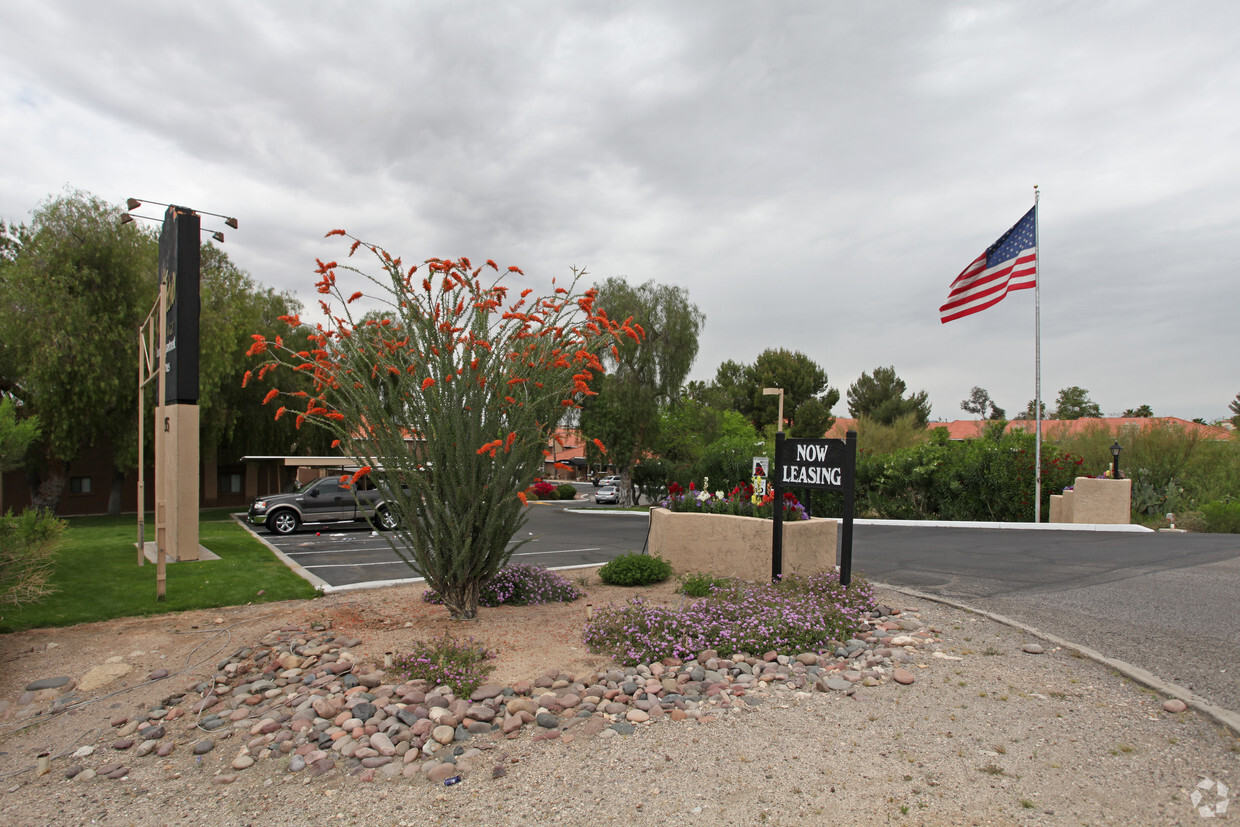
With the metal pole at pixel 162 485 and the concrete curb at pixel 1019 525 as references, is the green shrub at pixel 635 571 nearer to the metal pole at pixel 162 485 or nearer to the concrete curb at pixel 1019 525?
the metal pole at pixel 162 485

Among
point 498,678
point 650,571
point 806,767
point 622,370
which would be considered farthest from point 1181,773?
point 622,370

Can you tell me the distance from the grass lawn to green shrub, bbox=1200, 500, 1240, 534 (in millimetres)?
18412

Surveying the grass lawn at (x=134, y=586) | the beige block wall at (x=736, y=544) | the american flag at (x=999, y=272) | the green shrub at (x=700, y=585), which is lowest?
the grass lawn at (x=134, y=586)

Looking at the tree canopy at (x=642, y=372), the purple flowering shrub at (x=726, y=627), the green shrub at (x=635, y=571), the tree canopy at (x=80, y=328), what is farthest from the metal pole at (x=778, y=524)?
the tree canopy at (x=642, y=372)

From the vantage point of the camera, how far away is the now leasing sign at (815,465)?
689 cm

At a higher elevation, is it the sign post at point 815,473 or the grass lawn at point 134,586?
the sign post at point 815,473

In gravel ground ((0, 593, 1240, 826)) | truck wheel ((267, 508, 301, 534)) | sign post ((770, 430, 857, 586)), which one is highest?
sign post ((770, 430, 857, 586))

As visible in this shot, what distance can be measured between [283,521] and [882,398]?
158 feet

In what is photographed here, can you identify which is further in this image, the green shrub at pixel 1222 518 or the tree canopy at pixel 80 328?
the tree canopy at pixel 80 328

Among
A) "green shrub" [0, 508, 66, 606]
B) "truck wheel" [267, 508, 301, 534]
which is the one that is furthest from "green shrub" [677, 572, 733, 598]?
"truck wheel" [267, 508, 301, 534]

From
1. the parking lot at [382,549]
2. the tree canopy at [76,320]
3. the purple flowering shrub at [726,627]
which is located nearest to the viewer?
the purple flowering shrub at [726,627]

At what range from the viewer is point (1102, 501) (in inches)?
604

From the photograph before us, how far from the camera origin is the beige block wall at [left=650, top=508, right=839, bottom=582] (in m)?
7.65

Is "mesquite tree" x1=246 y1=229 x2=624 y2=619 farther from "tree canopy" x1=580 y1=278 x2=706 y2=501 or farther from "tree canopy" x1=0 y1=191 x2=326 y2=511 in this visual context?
"tree canopy" x1=580 y1=278 x2=706 y2=501
